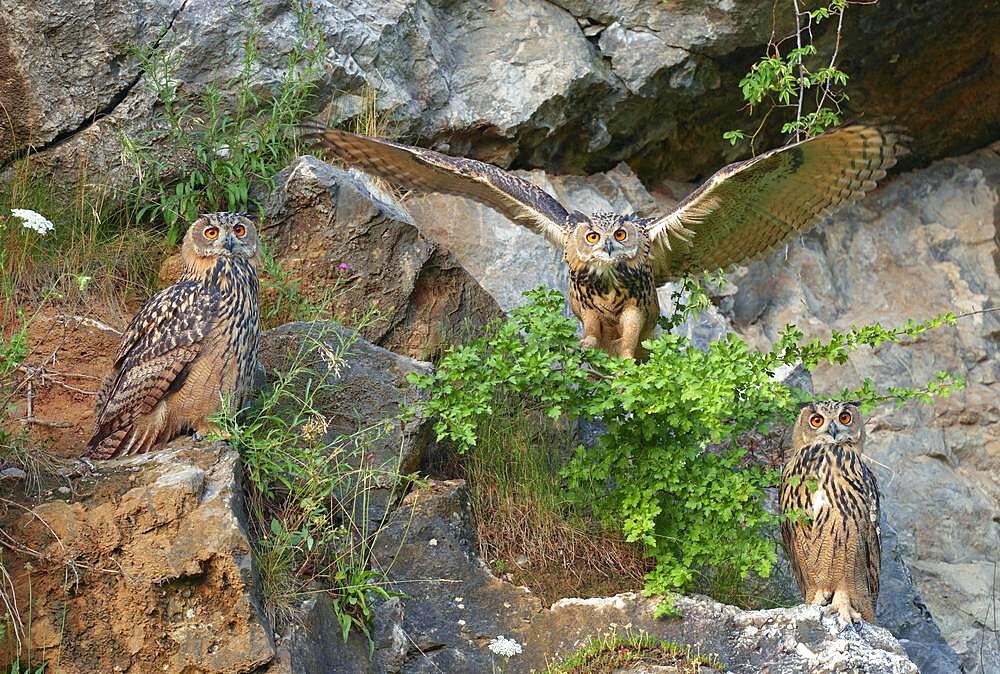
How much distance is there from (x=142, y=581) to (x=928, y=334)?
599 cm

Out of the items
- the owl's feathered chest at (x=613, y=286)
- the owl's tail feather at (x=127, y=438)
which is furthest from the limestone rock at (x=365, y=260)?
the owl's tail feather at (x=127, y=438)

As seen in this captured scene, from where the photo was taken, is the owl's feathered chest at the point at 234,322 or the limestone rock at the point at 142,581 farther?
the owl's feathered chest at the point at 234,322

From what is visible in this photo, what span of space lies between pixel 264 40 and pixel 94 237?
1471 mm

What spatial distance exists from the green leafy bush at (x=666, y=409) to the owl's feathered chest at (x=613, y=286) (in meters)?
0.76

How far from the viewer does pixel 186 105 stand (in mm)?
6723

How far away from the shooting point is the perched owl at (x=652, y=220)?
596 centimetres

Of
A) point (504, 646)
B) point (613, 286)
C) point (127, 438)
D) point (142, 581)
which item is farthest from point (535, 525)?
point (142, 581)

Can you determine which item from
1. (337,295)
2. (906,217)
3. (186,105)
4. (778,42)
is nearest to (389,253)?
(337,295)

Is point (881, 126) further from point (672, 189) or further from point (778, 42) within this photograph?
point (672, 189)

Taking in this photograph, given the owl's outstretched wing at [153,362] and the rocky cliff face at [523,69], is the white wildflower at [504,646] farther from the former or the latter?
the rocky cliff face at [523,69]

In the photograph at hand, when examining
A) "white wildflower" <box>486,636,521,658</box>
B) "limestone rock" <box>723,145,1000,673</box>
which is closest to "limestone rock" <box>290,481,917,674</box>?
"white wildflower" <box>486,636,521,658</box>

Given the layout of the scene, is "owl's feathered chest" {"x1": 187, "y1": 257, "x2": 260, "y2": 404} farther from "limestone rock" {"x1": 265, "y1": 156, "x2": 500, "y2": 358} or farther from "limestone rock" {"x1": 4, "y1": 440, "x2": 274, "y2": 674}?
"limestone rock" {"x1": 265, "y1": 156, "x2": 500, "y2": 358}

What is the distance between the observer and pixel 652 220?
6.43m

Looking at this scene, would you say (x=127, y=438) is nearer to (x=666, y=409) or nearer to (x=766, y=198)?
(x=666, y=409)
